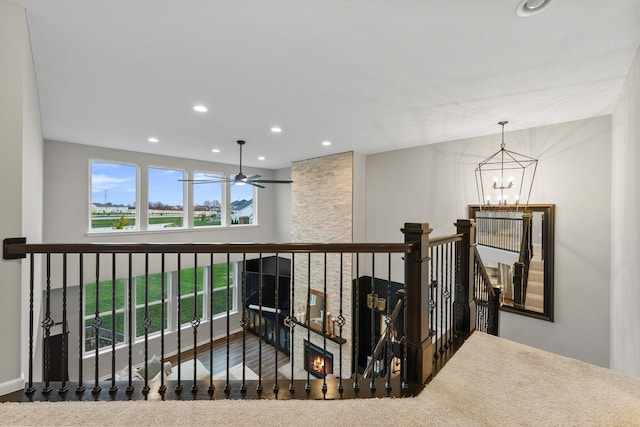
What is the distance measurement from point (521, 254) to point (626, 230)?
1644 mm

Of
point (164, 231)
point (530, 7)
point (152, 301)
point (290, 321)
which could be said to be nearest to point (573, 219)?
point (530, 7)

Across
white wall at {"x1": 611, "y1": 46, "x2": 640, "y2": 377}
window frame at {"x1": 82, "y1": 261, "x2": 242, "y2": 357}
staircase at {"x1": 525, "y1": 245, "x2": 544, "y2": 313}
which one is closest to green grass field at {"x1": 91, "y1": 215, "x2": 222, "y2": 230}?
window frame at {"x1": 82, "y1": 261, "x2": 242, "y2": 357}

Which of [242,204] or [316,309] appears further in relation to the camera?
[242,204]

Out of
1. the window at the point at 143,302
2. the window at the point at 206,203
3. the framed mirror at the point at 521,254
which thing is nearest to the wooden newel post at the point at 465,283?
the framed mirror at the point at 521,254

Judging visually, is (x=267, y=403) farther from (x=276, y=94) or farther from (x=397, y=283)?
(x=397, y=283)

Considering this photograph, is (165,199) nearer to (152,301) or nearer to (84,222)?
(84,222)

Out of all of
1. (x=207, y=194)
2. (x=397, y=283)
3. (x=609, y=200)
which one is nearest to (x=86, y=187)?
(x=207, y=194)

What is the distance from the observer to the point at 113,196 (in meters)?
6.29

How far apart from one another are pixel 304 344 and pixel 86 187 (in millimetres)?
5923

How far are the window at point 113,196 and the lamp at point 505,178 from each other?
7.12 meters

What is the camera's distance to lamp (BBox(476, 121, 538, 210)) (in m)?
4.33

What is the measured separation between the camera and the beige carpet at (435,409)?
1.60m

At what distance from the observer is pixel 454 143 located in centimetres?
512

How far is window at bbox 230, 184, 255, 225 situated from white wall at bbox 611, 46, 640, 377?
765 centimetres
